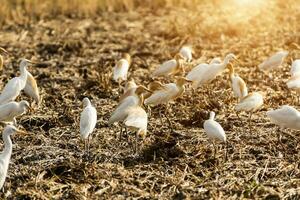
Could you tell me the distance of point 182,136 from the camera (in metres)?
7.61

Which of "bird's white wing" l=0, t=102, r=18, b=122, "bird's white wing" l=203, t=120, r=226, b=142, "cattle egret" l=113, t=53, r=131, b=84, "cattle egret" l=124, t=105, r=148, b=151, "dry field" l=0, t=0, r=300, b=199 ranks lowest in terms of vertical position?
"dry field" l=0, t=0, r=300, b=199

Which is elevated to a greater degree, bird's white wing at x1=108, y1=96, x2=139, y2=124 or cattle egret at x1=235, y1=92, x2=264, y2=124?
bird's white wing at x1=108, y1=96, x2=139, y2=124

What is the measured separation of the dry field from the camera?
21.0ft

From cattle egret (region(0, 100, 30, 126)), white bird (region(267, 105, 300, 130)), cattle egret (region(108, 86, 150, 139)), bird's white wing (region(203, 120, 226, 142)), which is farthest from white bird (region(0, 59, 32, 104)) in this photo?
white bird (region(267, 105, 300, 130))

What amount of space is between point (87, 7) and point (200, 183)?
933cm

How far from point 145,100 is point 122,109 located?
2.54ft

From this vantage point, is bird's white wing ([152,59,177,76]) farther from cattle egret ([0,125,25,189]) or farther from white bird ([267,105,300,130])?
cattle egret ([0,125,25,189])

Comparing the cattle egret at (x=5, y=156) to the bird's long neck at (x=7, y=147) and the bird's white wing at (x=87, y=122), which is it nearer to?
the bird's long neck at (x=7, y=147)

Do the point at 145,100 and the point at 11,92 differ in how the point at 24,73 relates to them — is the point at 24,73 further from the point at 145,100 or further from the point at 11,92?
the point at 145,100

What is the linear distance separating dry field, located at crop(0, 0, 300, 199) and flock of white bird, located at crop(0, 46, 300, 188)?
242 mm

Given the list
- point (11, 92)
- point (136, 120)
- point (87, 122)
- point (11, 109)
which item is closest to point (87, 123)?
point (87, 122)

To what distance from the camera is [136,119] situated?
6914 mm

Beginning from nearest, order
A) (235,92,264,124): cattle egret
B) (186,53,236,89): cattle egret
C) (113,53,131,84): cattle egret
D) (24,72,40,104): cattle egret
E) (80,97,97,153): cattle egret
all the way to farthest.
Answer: (80,97,97,153): cattle egret, (235,92,264,124): cattle egret, (24,72,40,104): cattle egret, (186,53,236,89): cattle egret, (113,53,131,84): cattle egret

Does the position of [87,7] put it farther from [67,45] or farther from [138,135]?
[138,135]
